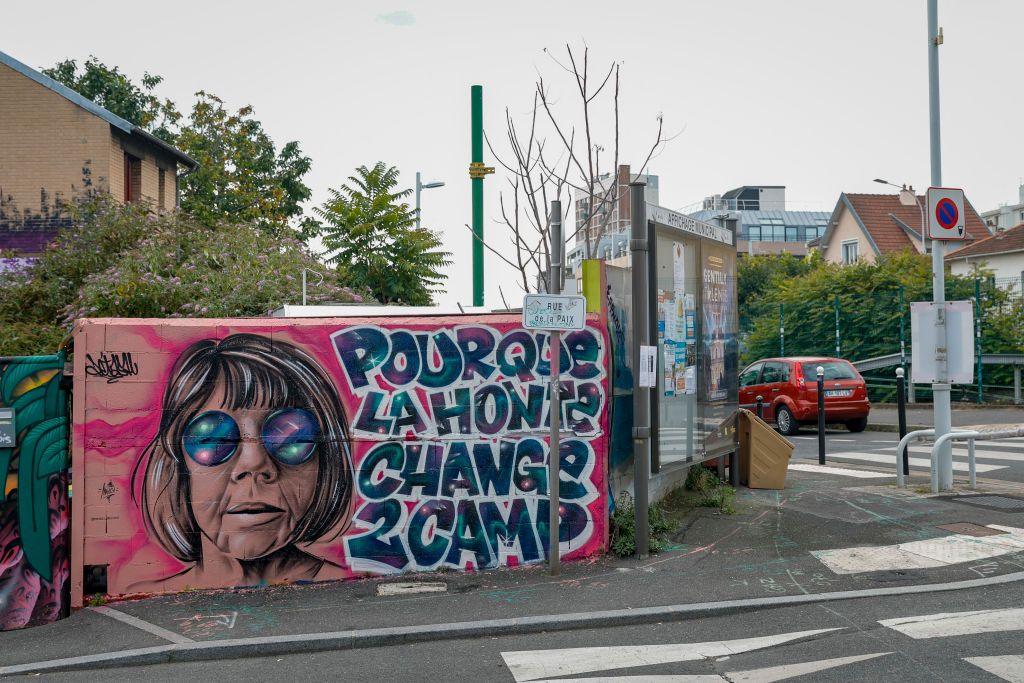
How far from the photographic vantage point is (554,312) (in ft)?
24.8

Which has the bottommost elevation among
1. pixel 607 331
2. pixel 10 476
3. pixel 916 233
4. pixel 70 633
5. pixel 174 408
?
pixel 70 633

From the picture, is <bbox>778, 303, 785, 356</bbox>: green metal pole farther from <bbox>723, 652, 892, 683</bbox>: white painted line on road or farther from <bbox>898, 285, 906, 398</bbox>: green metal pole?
<bbox>723, 652, 892, 683</bbox>: white painted line on road

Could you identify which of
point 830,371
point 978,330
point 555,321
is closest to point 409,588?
point 555,321

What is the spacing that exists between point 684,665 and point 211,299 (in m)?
11.6

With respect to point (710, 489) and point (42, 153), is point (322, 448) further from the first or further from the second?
point (42, 153)

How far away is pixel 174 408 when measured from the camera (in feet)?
24.7

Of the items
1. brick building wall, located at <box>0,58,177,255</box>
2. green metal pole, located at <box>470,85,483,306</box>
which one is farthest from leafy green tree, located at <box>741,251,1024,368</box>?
brick building wall, located at <box>0,58,177,255</box>

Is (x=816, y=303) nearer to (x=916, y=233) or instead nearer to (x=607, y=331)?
(x=916, y=233)

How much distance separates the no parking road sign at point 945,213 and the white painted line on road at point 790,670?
654 cm

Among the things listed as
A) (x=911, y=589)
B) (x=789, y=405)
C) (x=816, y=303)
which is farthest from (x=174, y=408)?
(x=816, y=303)

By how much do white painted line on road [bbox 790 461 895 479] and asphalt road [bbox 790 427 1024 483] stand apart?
1.99ft

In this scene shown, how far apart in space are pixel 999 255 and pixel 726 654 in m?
34.0

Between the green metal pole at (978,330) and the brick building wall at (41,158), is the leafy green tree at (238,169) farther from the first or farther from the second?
the green metal pole at (978,330)

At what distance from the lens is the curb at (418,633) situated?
6023mm
